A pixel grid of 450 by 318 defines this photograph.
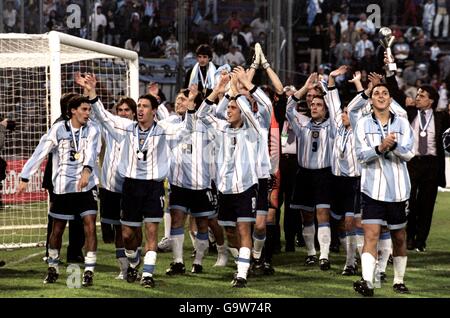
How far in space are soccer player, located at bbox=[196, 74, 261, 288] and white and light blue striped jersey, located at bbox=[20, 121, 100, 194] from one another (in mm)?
1213

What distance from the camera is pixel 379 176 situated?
1052cm

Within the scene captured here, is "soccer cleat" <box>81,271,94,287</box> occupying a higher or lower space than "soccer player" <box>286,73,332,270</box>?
lower

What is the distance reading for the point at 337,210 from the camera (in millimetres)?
13250

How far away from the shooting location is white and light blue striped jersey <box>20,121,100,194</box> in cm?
1148

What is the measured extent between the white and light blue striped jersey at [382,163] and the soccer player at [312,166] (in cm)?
236

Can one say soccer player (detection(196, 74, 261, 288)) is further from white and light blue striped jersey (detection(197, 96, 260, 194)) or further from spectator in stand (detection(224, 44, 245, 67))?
spectator in stand (detection(224, 44, 245, 67))

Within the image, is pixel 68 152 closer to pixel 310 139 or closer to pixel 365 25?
pixel 310 139

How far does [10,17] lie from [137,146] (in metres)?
11.0

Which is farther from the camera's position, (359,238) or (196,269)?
(196,269)

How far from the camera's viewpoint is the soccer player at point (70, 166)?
452 inches

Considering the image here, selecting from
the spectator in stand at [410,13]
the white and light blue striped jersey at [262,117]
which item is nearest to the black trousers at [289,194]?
the white and light blue striped jersey at [262,117]

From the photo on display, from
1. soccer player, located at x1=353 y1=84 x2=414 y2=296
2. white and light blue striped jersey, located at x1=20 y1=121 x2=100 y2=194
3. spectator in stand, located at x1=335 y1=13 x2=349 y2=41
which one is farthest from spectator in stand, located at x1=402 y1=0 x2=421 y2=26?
soccer player, located at x1=353 y1=84 x2=414 y2=296

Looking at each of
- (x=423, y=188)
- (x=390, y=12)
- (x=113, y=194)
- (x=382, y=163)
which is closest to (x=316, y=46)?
(x=390, y=12)

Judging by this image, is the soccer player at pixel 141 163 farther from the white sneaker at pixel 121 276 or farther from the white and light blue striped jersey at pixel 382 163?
the white and light blue striped jersey at pixel 382 163
